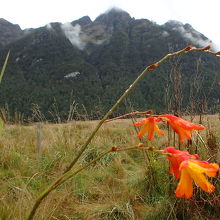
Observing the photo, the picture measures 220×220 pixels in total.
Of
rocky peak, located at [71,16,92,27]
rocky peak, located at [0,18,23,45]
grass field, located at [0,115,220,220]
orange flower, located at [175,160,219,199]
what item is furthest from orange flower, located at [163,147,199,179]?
rocky peak, located at [71,16,92,27]

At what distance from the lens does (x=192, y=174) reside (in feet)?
2.02

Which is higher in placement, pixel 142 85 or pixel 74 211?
pixel 74 211

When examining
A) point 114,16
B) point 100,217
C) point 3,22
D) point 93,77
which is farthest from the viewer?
point 3,22

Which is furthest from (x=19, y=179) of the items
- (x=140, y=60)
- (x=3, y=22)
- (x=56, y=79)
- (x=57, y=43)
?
(x=3, y=22)

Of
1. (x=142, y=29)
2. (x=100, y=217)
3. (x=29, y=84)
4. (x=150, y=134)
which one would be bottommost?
(x=29, y=84)

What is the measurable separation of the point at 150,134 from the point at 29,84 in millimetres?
64891

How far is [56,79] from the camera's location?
69.4 metres

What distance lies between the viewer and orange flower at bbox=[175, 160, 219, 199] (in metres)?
0.58

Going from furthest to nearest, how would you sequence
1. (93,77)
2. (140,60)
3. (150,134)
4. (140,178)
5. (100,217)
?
(140,60)
(93,77)
(140,178)
(100,217)
(150,134)

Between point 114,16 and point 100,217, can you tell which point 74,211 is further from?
point 114,16

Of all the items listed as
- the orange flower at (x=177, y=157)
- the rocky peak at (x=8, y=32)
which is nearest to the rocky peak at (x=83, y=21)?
the rocky peak at (x=8, y=32)

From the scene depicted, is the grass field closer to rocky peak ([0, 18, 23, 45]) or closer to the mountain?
the mountain

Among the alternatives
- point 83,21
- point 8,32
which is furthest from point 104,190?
point 8,32

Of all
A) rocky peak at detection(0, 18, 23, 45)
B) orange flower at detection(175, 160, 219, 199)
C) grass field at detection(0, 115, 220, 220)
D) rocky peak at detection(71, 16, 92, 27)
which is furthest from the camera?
rocky peak at detection(71, 16, 92, 27)
